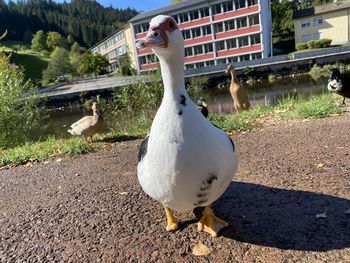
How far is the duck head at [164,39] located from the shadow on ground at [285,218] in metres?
1.65

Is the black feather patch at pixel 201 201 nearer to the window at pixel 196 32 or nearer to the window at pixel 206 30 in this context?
the window at pixel 206 30

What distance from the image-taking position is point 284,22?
50219 mm

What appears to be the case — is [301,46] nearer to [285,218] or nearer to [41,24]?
[285,218]

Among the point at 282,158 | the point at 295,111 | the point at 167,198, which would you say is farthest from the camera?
the point at 295,111

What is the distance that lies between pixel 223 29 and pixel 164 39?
139 ft

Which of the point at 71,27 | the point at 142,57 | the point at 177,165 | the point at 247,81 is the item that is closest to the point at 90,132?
the point at 177,165

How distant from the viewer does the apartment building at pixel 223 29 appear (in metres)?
40.2

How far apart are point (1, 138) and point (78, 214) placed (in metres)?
7.68

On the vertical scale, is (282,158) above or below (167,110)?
below

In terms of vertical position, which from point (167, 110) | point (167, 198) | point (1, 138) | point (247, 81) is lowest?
point (247, 81)

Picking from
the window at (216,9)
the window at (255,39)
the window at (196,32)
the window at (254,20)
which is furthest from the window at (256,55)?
the window at (196,32)

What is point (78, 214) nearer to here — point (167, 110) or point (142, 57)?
point (167, 110)

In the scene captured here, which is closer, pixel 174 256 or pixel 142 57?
pixel 174 256

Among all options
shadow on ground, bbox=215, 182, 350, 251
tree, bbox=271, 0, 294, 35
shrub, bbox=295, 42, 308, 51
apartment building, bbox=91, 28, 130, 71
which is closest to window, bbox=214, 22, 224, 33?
shrub, bbox=295, 42, 308, 51
